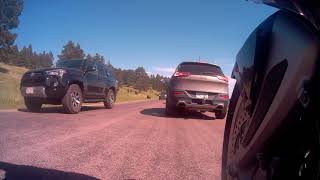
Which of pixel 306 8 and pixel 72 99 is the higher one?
pixel 306 8

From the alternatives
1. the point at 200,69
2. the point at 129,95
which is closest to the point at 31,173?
the point at 200,69

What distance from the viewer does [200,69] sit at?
12141 millimetres

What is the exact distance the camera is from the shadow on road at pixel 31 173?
137 inches

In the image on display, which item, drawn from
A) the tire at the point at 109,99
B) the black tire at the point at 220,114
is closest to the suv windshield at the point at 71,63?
the tire at the point at 109,99

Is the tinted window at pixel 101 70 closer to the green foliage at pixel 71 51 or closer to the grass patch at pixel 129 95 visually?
the grass patch at pixel 129 95

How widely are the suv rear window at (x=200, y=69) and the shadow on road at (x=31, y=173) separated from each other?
334 inches

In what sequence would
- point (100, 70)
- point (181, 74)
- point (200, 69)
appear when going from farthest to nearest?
1. point (100, 70)
2. point (200, 69)
3. point (181, 74)

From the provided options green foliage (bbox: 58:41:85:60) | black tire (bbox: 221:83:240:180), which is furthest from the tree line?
black tire (bbox: 221:83:240:180)

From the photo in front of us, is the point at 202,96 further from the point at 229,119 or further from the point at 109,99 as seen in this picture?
the point at 229,119

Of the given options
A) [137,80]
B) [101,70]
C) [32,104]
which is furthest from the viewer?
[137,80]

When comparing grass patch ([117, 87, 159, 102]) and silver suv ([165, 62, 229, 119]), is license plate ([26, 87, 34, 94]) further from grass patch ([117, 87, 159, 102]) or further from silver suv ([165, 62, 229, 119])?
grass patch ([117, 87, 159, 102])

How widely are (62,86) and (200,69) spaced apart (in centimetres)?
444

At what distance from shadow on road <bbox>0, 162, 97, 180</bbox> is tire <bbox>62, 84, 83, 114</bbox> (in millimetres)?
7212

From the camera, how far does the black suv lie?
35.9 ft
